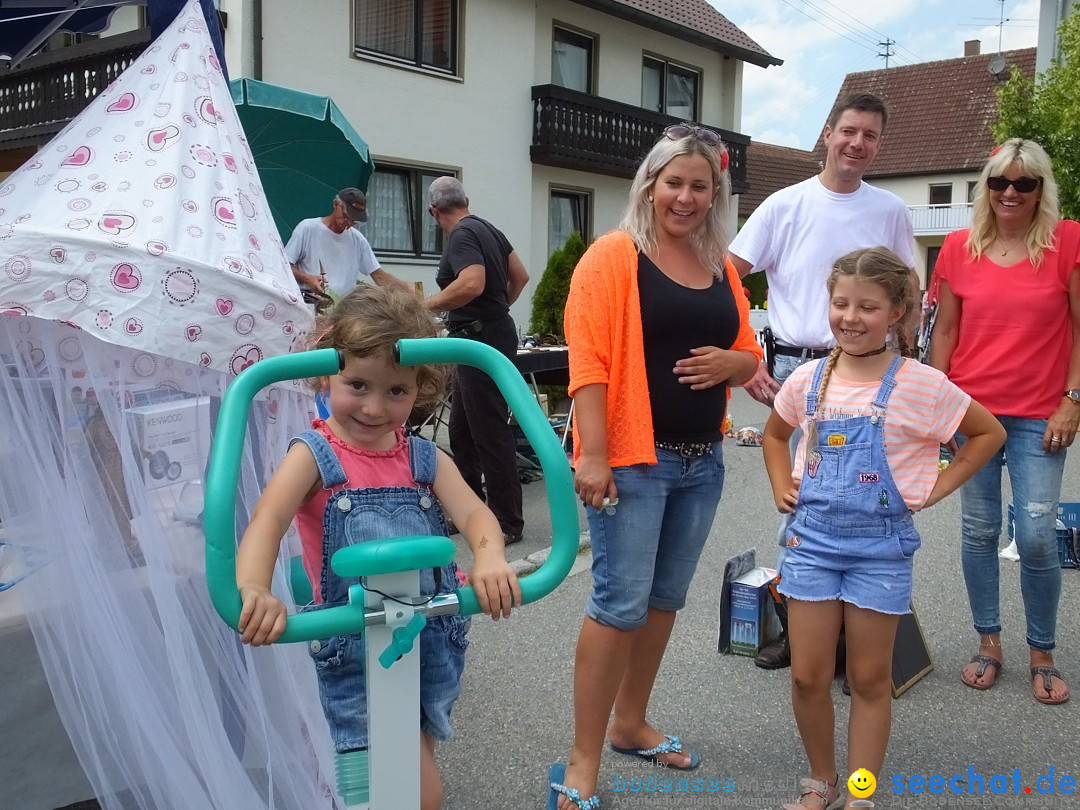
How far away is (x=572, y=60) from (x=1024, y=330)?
42.9ft

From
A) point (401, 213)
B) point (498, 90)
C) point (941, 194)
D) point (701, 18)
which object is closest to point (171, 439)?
point (401, 213)

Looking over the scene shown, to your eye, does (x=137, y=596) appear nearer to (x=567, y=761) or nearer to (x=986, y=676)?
(x=567, y=761)

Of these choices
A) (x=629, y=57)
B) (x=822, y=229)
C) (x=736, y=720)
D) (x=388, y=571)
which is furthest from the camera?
(x=629, y=57)

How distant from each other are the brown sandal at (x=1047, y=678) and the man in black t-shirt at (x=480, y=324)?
2648mm

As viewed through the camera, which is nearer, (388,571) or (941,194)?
(388,571)

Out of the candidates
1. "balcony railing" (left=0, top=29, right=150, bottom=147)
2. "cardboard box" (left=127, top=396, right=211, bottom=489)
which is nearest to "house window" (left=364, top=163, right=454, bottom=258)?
"balcony railing" (left=0, top=29, right=150, bottom=147)

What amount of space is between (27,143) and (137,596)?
12.4 meters

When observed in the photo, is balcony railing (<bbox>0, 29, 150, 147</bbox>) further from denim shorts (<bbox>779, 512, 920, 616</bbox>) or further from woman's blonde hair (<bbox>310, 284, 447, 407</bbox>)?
denim shorts (<bbox>779, 512, 920, 616</bbox>)

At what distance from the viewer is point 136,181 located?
2031mm

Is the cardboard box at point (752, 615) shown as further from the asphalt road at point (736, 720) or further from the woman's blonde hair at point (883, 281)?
the woman's blonde hair at point (883, 281)

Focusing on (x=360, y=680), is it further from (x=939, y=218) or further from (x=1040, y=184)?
(x=939, y=218)

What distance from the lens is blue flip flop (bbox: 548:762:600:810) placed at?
257cm

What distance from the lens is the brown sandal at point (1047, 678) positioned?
3301 millimetres

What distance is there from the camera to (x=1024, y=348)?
3.29m
